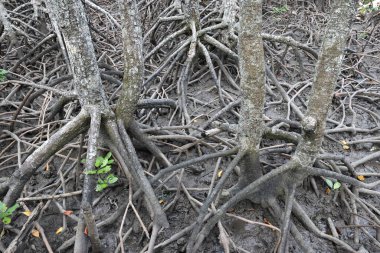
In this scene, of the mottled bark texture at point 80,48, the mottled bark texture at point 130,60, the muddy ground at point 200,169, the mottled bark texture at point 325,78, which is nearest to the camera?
the mottled bark texture at point 325,78

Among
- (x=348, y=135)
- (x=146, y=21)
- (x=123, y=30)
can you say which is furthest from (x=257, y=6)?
(x=146, y=21)

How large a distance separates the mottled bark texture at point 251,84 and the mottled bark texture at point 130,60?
753 mm

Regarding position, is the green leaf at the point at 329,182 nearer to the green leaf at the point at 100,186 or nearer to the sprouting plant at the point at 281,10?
the green leaf at the point at 100,186

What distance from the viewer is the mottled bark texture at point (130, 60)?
2.14 metres

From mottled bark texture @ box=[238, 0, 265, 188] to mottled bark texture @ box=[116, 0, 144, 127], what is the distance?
0.75 m

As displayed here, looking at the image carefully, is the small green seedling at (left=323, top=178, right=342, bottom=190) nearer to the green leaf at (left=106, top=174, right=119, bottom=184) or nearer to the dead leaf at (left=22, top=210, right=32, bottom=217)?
the green leaf at (left=106, top=174, right=119, bottom=184)

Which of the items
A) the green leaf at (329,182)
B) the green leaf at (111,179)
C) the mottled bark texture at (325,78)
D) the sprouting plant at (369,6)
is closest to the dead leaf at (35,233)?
the green leaf at (111,179)

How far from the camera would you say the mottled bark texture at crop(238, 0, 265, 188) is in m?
1.77

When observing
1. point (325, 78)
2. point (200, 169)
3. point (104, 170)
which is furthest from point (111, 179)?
point (325, 78)

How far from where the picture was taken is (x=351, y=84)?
3898mm

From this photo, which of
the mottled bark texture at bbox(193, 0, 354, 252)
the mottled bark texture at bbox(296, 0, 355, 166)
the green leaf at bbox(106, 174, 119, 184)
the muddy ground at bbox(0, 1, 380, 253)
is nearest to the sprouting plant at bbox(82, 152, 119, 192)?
the green leaf at bbox(106, 174, 119, 184)

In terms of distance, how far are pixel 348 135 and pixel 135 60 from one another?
2.20 m

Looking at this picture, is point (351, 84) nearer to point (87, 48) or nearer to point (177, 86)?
point (177, 86)

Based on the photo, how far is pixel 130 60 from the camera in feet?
7.46
